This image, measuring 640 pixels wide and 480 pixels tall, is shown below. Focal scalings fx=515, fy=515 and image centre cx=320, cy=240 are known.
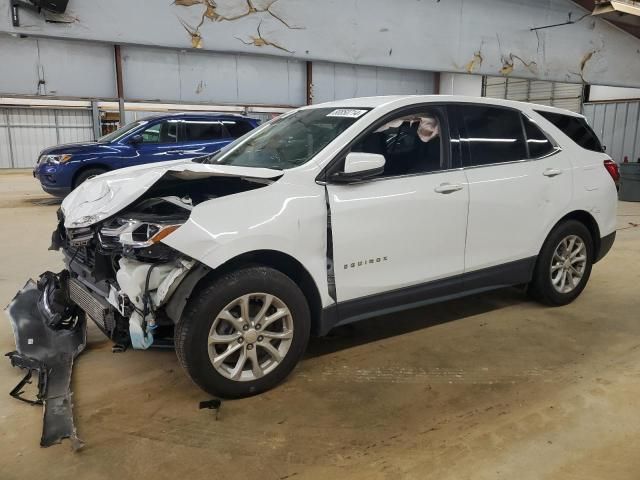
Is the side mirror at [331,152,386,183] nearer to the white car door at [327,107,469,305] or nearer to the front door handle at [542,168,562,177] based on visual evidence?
the white car door at [327,107,469,305]

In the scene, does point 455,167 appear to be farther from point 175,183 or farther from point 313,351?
point 175,183

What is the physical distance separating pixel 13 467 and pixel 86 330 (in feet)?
4.68

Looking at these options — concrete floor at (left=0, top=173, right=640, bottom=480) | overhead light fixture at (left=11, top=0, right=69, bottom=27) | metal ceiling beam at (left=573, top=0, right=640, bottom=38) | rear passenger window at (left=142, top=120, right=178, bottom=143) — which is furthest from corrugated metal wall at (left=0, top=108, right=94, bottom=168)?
concrete floor at (left=0, top=173, right=640, bottom=480)

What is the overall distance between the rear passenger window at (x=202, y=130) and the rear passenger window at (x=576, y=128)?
22.4ft

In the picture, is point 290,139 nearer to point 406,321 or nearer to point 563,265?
Result: point 406,321

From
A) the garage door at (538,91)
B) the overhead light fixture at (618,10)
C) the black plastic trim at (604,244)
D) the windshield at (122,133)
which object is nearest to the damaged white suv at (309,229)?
the black plastic trim at (604,244)

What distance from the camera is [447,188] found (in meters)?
3.30

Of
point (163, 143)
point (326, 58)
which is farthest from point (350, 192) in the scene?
point (326, 58)

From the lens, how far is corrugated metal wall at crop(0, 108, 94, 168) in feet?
64.3

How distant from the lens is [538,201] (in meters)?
3.79

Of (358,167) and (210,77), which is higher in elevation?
(210,77)

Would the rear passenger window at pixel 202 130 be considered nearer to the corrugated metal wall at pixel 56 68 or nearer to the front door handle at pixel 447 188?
the corrugated metal wall at pixel 56 68

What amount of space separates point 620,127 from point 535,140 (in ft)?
50.2

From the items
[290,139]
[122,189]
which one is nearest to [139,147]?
[290,139]
